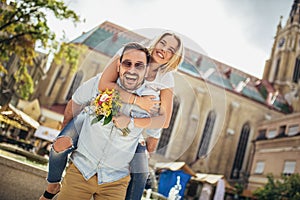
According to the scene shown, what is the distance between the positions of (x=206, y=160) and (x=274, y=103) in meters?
13.1

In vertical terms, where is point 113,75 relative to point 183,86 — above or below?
below

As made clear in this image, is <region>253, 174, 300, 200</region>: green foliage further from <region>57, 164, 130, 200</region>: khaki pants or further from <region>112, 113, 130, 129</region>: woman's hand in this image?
<region>112, 113, 130, 129</region>: woman's hand

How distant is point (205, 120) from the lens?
26516 mm

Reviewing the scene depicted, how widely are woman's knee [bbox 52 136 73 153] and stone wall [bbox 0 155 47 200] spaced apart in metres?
2.27

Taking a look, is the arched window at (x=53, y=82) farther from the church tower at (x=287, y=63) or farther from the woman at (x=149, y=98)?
the church tower at (x=287, y=63)

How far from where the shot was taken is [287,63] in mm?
38844

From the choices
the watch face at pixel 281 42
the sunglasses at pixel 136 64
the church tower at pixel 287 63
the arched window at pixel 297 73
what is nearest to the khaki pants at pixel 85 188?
the sunglasses at pixel 136 64

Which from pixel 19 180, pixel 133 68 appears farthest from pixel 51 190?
pixel 19 180

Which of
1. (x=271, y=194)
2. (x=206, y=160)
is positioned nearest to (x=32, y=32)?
(x=271, y=194)

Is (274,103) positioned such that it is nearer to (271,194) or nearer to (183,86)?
(271,194)

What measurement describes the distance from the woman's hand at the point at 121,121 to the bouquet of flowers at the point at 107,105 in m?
0.04

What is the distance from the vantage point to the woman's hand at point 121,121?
1.81m

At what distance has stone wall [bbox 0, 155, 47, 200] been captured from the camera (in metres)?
3.80

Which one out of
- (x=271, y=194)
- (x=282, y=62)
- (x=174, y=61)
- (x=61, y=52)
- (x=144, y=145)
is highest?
(x=282, y=62)
